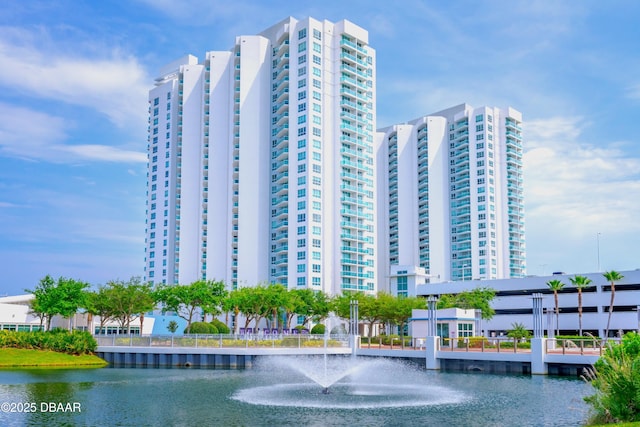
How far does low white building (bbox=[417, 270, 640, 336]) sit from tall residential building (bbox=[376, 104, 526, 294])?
39.9 m

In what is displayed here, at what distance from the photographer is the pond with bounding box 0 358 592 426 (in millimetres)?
29594

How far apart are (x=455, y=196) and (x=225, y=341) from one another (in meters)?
105

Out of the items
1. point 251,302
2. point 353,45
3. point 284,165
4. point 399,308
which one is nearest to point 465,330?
point 399,308

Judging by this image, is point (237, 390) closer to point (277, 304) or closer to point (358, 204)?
point (277, 304)

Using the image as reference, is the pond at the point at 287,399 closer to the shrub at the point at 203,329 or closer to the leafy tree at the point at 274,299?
the shrub at the point at 203,329

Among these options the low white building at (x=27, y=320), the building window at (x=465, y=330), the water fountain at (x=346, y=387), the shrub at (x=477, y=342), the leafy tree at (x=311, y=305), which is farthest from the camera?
the leafy tree at (x=311, y=305)

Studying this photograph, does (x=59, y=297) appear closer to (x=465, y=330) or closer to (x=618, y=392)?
(x=465, y=330)

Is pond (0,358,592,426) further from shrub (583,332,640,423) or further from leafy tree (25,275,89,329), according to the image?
leafy tree (25,275,89,329)

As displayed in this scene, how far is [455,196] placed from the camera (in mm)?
158750

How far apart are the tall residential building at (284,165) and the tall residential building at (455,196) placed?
106ft

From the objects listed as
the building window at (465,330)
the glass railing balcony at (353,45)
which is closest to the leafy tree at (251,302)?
the building window at (465,330)

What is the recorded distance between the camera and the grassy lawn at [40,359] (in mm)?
58750

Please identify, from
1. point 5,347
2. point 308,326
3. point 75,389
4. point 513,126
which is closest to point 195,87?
point 308,326

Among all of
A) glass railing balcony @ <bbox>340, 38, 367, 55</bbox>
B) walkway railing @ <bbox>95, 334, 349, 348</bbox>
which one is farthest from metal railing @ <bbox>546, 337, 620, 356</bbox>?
glass railing balcony @ <bbox>340, 38, 367, 55</bbox>
